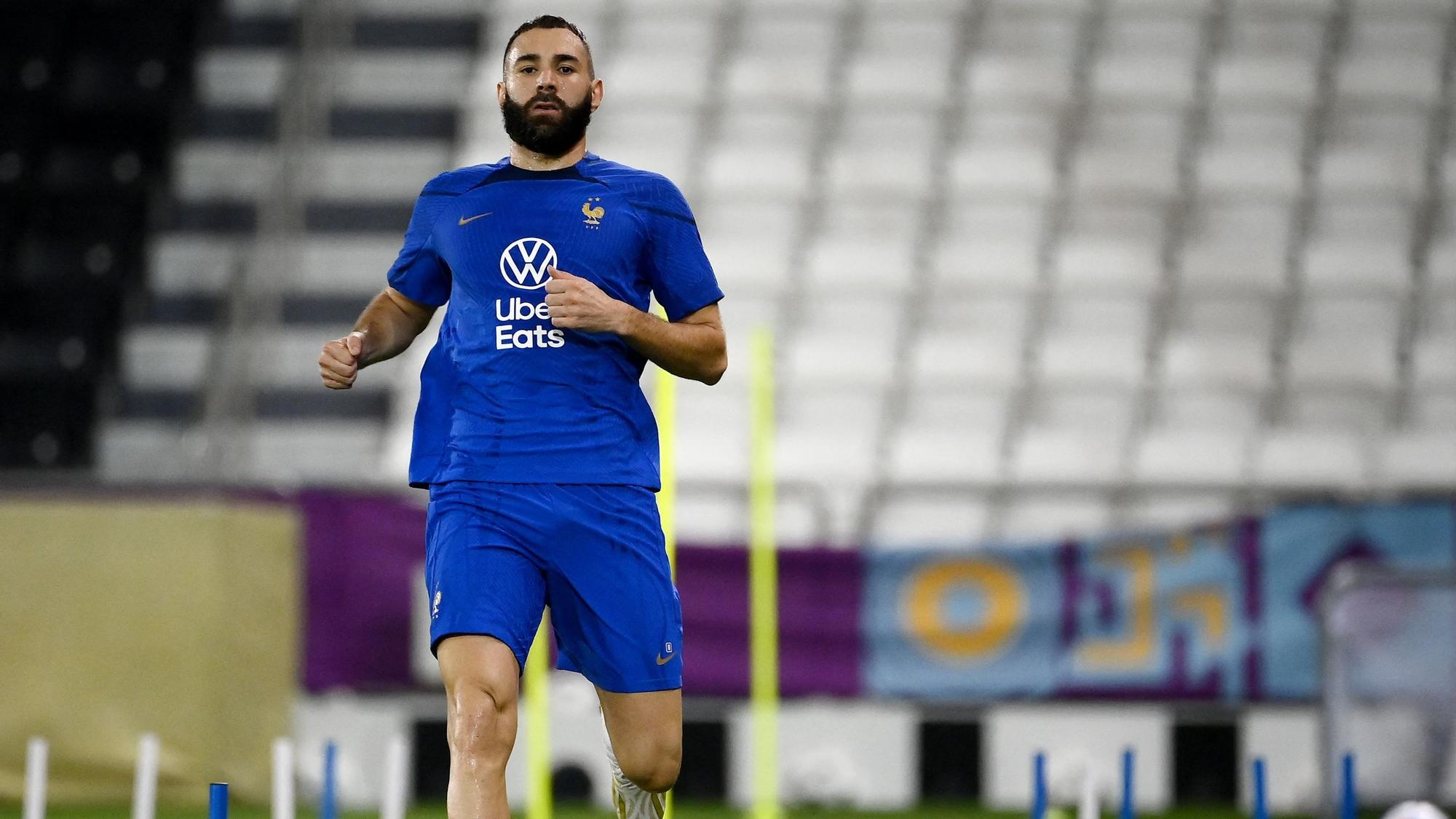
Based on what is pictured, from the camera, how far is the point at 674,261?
157 inches

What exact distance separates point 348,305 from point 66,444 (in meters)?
1.85

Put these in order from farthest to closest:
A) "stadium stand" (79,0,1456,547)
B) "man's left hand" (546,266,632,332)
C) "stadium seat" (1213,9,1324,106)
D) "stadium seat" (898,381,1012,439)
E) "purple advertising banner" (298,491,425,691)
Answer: "stadium seat" (1213,9,1324,106) < "stadium seat" (898,381,1012,439) < "stadium stand" (79,0,1456,547) < "purple advertising banner" (298,491,425,691) < "man's left hand" (546,266,632,332)

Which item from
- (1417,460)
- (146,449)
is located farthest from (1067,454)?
(146,449)

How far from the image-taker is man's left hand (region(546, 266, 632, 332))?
367 centimetres

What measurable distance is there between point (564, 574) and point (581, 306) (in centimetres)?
53

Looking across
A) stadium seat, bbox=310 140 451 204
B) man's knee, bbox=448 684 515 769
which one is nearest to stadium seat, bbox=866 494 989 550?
stadium seat, bbox=310 140 451 204

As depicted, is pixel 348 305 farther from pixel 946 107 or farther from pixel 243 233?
pixel 946 107

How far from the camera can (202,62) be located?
13.7m

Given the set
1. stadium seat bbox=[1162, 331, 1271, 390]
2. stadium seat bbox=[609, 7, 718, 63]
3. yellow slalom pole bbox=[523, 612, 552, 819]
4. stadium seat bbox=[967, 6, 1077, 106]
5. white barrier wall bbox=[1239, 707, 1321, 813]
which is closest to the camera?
yellow slalom pole bbox=[523, 612, 552, 819]

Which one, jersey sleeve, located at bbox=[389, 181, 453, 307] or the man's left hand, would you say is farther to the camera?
jersey sleeve, located at bbox=[389, 181, 453, 307]

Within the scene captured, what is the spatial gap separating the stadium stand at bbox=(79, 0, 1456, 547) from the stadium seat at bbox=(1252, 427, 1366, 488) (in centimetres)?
2

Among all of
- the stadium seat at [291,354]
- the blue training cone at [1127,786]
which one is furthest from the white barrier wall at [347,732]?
the blue training cone at [1127,786]

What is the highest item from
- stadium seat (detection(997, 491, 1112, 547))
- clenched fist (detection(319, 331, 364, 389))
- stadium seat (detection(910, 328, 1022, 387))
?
stadium seat (detection(910, 328, 1022, 387))

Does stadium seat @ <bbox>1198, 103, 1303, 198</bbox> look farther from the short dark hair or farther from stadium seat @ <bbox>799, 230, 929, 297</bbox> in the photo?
the short dark hair
